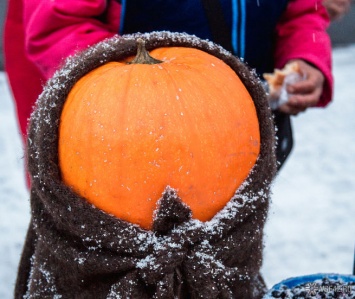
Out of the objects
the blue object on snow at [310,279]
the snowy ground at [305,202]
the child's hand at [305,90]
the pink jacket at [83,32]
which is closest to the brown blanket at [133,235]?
the blue object on snow at [310,279]

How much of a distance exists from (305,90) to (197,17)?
1.31 ft

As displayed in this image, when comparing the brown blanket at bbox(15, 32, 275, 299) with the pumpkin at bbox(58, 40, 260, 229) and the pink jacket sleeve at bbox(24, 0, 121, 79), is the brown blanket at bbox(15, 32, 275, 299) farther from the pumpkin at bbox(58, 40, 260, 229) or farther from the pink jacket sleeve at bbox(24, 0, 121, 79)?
the pink jacket sleeve at bbox(24, 0, 121, 79)

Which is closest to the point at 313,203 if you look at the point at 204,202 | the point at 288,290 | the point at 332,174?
the point at 332,174

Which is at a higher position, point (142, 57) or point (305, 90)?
point (305, 90)

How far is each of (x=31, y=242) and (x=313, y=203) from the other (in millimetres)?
2409

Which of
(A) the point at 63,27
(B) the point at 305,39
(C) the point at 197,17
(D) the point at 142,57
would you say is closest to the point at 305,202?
(B) the point at 305,39

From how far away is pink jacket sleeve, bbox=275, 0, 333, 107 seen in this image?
1.82m

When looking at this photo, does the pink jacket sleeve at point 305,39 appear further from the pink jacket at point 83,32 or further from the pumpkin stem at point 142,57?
the pumpkin stem at point 142,57

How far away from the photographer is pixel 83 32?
1.52 metres

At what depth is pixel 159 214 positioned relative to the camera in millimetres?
1127

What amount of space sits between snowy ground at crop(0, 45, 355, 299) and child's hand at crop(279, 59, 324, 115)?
122cm

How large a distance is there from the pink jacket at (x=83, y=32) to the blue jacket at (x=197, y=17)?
48 millimetres

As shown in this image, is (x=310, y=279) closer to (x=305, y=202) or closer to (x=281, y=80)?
(x=281, y=80)

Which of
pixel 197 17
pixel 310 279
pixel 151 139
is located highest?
pixel 197 17
